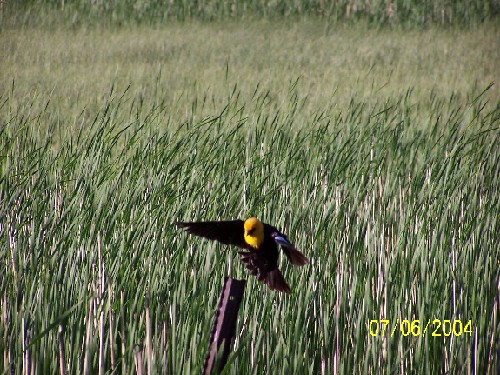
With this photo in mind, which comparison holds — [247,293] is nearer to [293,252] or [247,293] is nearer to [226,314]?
[226,314]

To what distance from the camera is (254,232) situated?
1.21 metres

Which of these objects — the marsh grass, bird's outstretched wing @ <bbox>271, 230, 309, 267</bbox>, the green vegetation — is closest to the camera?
bird's outstretched wing @ <bbox>271, 230, 309, 267</bbox>

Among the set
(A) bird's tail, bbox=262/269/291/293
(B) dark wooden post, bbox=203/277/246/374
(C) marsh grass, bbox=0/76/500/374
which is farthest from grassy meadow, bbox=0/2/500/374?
(A) bird's tail, bbox=262/269/291/293

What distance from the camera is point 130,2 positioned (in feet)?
32.8

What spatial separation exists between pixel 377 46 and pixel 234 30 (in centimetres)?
201

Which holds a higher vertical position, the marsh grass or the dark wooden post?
the dark wooden post

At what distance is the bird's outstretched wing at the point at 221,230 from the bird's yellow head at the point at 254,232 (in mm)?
31

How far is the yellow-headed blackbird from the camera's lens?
120 cm

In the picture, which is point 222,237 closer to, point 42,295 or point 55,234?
point 42,295

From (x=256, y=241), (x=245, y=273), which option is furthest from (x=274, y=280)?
(x=245, y=273)

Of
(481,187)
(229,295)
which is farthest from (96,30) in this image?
(229,295)

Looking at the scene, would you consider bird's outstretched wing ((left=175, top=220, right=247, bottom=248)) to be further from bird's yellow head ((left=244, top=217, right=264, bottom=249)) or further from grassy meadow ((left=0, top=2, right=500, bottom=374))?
grassy meadow ((left=0, top=2, right=500, bottom=374))

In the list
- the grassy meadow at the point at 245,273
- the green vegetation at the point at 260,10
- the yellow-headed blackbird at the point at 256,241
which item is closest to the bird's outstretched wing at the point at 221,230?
the yellow-headed blackbird at the point at 256,241

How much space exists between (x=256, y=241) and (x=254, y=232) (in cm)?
2
